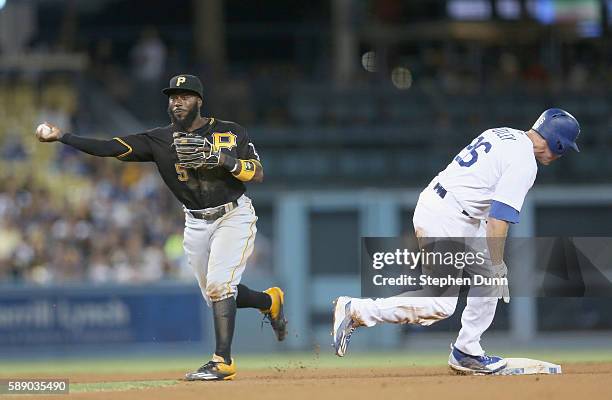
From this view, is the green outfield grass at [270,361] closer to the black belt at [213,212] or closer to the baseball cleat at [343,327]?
the baseball cleat at [343,327]

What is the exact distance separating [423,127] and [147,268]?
540cm

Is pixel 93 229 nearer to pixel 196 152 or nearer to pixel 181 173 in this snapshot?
pixel 181 173

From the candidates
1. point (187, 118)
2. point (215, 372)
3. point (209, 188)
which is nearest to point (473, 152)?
point (209, 188)

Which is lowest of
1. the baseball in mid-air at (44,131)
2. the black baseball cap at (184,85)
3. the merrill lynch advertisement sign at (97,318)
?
the merrill lynch advertisement sign at (97,318)

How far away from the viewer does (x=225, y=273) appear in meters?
8.55

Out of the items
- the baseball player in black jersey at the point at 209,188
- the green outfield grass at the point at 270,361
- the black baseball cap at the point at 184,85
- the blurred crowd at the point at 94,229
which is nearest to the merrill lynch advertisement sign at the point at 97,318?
the blurred crowd at the point at 94,229

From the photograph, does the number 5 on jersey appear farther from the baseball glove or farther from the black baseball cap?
the black baseball cap

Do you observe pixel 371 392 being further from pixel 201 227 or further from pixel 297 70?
pixel 297 70

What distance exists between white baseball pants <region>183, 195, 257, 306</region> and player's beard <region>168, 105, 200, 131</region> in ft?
2.14

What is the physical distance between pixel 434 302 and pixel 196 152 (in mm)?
1923

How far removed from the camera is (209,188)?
28.2ft

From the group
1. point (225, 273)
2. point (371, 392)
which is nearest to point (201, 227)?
point (225, 273)

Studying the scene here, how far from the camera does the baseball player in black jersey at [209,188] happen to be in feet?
27.7

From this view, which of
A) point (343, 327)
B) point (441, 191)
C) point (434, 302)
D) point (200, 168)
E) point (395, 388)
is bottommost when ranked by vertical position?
point (395, 388)
